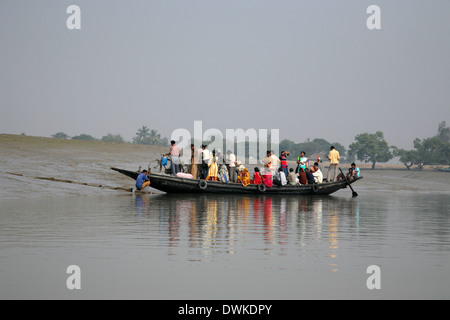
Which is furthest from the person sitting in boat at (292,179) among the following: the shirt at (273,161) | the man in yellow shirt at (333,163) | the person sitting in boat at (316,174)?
the man in yellow shirt at (333,163)

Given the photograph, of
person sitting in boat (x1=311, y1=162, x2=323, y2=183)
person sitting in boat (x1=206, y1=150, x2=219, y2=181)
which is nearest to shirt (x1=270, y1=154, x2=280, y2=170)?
person sitting in boat (x1=311, y1=162, x2=323, y2=183)

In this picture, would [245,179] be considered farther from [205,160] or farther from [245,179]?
[205,160]

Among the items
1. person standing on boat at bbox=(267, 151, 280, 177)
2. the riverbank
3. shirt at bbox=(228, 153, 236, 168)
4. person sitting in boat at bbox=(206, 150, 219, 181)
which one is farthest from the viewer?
shirt at bbox=(228, 153, 236, 168)

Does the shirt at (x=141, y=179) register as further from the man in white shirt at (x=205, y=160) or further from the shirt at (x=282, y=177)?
the shirt at (x=282, y=177)

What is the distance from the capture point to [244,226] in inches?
552

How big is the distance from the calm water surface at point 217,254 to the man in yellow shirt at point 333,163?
1069 centimetres

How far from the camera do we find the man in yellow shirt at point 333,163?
28.3 meters

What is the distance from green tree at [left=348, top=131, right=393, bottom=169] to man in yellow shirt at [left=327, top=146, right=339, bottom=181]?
126 metres

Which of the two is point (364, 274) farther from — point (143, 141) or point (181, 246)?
point (143, 141)

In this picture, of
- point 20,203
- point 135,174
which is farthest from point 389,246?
point 135,174

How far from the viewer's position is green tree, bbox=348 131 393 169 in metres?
154

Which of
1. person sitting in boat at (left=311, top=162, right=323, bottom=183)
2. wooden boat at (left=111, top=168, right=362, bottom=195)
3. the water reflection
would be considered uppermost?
person sitting in boat at (left=311, top=162, right=323, bottom=183)

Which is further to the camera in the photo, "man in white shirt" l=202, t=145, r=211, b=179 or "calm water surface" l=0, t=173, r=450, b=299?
"man in white shirt" l=202, t=145, r=211, b=179

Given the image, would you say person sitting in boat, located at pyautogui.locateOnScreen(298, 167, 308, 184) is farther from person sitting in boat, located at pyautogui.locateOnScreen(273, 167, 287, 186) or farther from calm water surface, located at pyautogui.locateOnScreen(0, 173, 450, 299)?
calm water surface, located at pyautogui.locateOnScreen(0, 173, 450, 299)
